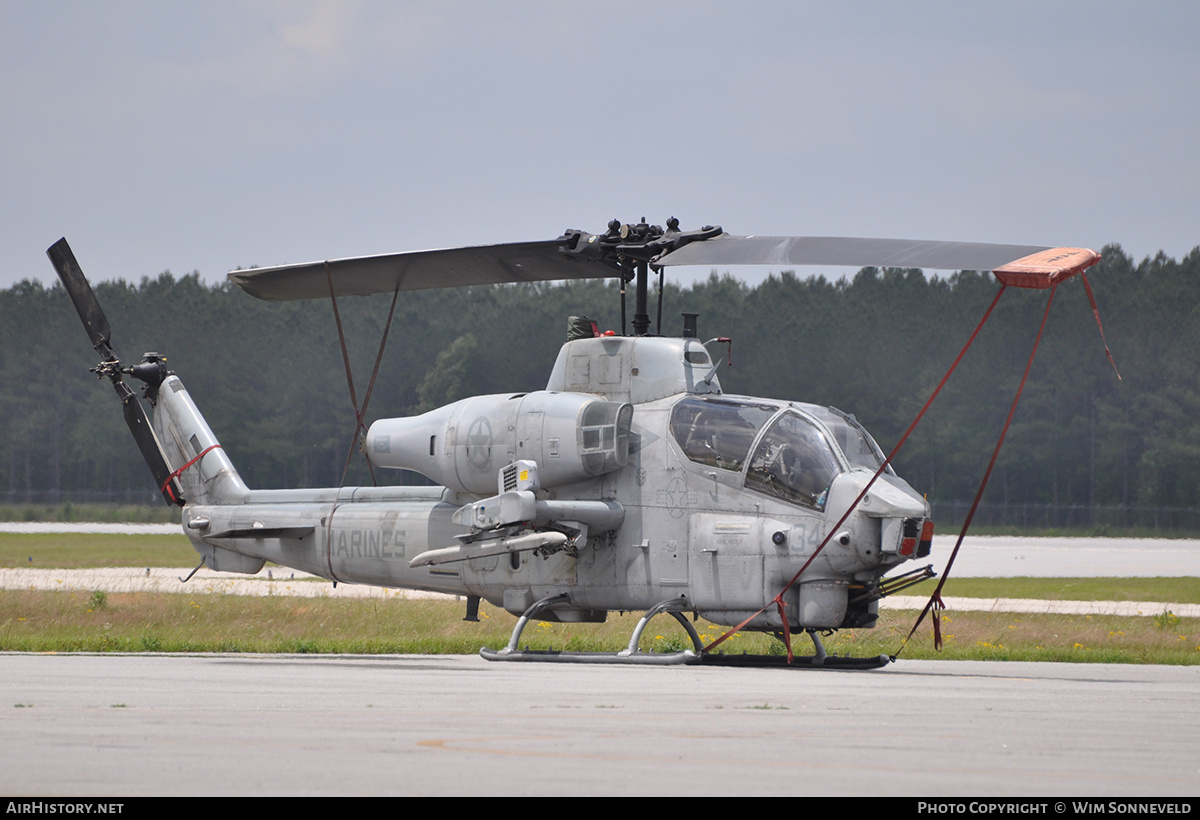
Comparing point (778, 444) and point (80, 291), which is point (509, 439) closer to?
point (778, 444)

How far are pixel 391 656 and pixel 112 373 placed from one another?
5.06m

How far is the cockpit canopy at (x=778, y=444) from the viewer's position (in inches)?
489

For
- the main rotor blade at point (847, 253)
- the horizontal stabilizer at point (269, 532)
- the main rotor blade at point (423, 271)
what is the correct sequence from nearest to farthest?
the main rotor blade at point (847, 253) → the main rotor blade at point (423, 271) → the horizontal stabilizer at point (269, 532)

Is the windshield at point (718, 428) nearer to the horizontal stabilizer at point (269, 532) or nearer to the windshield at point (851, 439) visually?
the windshield at point (851, 439)

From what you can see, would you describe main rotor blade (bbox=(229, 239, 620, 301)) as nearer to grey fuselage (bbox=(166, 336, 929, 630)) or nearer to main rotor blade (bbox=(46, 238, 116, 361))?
grey fuselage (bbox=(166, 336, 929, 630))

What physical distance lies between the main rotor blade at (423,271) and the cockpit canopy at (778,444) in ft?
7.12

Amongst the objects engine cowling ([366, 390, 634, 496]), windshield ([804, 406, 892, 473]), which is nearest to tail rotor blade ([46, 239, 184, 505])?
engine cowling ([366, 390, 634, 496])

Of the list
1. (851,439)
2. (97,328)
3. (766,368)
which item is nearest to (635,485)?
(851,439)

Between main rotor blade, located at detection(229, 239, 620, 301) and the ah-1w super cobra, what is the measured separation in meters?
0.04

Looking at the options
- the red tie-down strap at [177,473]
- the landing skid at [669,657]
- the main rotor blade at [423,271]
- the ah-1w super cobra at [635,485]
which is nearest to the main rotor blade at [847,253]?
the ah-1w super cobra at [635,485]

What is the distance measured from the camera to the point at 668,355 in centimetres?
1371

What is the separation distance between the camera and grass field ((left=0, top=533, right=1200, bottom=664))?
53.7 ft
